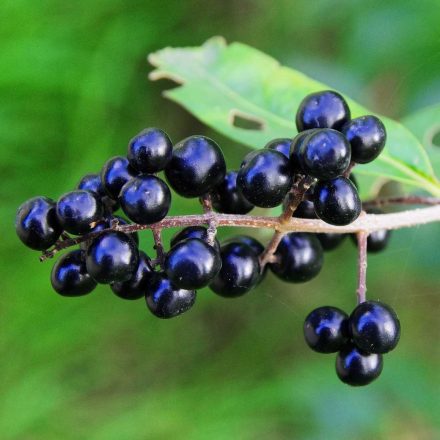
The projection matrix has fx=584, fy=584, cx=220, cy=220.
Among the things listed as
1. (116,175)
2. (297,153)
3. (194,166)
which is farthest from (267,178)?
(116,175)

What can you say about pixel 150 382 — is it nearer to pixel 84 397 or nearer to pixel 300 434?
pixel 84 397

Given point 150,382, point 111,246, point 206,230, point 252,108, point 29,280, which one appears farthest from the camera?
point 150,382

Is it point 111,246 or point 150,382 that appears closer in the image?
point 111,246

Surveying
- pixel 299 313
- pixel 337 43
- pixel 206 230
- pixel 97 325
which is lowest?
pixel 206 230

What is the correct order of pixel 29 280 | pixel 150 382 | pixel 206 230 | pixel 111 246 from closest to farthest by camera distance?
pixel 111 246
pixel 206 230
pixel 29 280
pixel 150 382

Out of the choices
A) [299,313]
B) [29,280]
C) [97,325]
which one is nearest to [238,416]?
[299,313]

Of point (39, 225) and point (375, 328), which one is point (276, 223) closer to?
point (375, 328)
